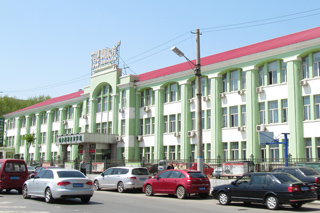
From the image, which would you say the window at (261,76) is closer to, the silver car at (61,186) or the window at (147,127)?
the window at (147,127)

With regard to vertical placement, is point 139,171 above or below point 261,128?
below

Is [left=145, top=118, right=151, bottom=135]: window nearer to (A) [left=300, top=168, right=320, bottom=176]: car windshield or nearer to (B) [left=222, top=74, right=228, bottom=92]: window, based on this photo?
(B) [left=222, top=74, right=228, bottom=92]: window

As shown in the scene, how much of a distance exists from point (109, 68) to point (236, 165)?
89.4 feet

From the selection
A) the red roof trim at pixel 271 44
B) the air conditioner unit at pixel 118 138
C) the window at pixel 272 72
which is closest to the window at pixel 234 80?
the red roof trim at pixel 271 44

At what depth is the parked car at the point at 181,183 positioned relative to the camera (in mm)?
18469

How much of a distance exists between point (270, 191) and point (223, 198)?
2502 mm

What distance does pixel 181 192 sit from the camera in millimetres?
18734

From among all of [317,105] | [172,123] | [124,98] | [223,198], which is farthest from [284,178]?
[124,98]

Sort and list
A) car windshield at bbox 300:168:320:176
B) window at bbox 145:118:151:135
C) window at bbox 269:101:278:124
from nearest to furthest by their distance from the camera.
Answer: car windshield at bbox 300:168:320:176 < window at bbox 269:101:278:124 < window at bbox 145:118:151:135

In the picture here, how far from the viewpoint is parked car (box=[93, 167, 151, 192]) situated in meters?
22.2

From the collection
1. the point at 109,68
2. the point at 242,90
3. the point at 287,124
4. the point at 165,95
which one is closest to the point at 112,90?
the point at 109,68

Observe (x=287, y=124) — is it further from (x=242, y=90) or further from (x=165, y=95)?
(x=165, y=95)

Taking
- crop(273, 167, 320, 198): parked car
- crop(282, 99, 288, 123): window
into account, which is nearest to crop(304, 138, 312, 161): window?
crop(282, 99, 288, 123): window

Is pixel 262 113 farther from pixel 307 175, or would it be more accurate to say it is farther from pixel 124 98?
pixel 124 98
